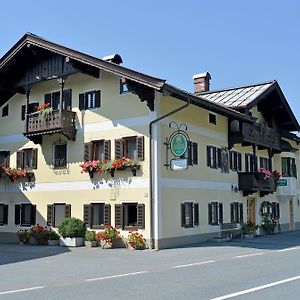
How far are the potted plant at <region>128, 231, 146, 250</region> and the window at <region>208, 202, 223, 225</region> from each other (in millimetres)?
4970

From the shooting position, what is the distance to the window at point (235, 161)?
26422 millimetres

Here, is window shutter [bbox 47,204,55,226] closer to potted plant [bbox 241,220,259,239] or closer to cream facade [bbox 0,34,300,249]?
cream facade [bbox 0,34,300,249]

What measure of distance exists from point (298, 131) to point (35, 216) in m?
17.9

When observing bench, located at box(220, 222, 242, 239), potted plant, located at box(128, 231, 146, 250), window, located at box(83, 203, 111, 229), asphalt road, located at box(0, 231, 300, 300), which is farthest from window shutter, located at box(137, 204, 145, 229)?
bench, located at box(220, 222, 242, 239)

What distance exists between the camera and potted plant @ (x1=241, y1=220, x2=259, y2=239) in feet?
85.4

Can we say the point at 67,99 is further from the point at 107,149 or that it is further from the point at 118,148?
the point at 118,148

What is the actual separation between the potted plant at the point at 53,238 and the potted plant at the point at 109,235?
252cm

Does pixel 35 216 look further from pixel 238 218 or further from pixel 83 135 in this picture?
pixel 238 218

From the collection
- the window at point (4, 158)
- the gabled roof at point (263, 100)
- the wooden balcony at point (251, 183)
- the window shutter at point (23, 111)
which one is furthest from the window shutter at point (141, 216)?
the window at point (4, 158)

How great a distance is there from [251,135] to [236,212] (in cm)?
425

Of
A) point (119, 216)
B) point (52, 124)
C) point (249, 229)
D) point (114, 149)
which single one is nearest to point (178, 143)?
point (114, 149)

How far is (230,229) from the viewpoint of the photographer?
25.3 meters

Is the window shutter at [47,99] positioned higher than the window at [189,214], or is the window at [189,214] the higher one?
the window shutter at [47,99]

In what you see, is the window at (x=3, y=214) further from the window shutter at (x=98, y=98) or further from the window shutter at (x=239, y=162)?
the window shutter at (x=239, y=162)
